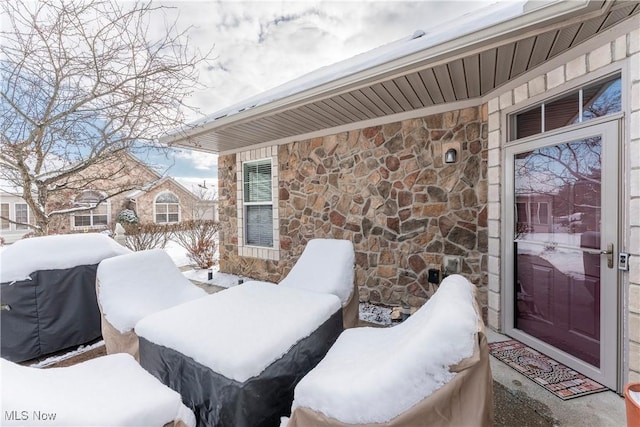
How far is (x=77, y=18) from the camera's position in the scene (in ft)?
9.18

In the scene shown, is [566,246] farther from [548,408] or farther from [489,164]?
[548,408]

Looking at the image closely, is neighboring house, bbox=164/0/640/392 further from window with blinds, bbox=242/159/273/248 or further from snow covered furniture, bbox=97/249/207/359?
snow covered furniture, bbox=97/249/207/359

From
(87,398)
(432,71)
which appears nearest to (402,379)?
(87,398)

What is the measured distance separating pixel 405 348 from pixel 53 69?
4271mm

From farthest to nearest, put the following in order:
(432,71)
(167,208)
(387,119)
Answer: (167,208) → (387,119) → (432,71)

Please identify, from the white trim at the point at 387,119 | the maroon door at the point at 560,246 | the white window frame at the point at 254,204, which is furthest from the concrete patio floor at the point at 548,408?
the white window frame at the point at 254,204

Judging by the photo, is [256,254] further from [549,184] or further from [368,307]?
[549,184]

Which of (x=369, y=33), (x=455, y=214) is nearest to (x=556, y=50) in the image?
(x=455, y=214)

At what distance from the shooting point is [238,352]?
4.83ft

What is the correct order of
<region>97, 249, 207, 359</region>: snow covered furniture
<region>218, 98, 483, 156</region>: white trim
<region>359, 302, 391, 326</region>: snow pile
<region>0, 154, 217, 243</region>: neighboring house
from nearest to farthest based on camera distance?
<region>97, 249, 207, 359</region>: snow covered furniture, <region>218, 98, 483, 156</region>: white trim, <region>359, 302, 391, 326</region>: snow pile, <region>0, 154, 217, 243</region>: neighboring house

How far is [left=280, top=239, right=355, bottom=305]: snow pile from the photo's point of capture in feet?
8.66

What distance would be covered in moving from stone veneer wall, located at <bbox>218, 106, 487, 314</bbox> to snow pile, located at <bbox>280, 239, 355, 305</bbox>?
138 centimetres

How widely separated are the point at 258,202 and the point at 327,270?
3.18 metres

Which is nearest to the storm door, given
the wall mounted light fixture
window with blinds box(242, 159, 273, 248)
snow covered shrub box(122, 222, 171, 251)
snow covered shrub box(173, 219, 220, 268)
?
the wall mounted light fixture
